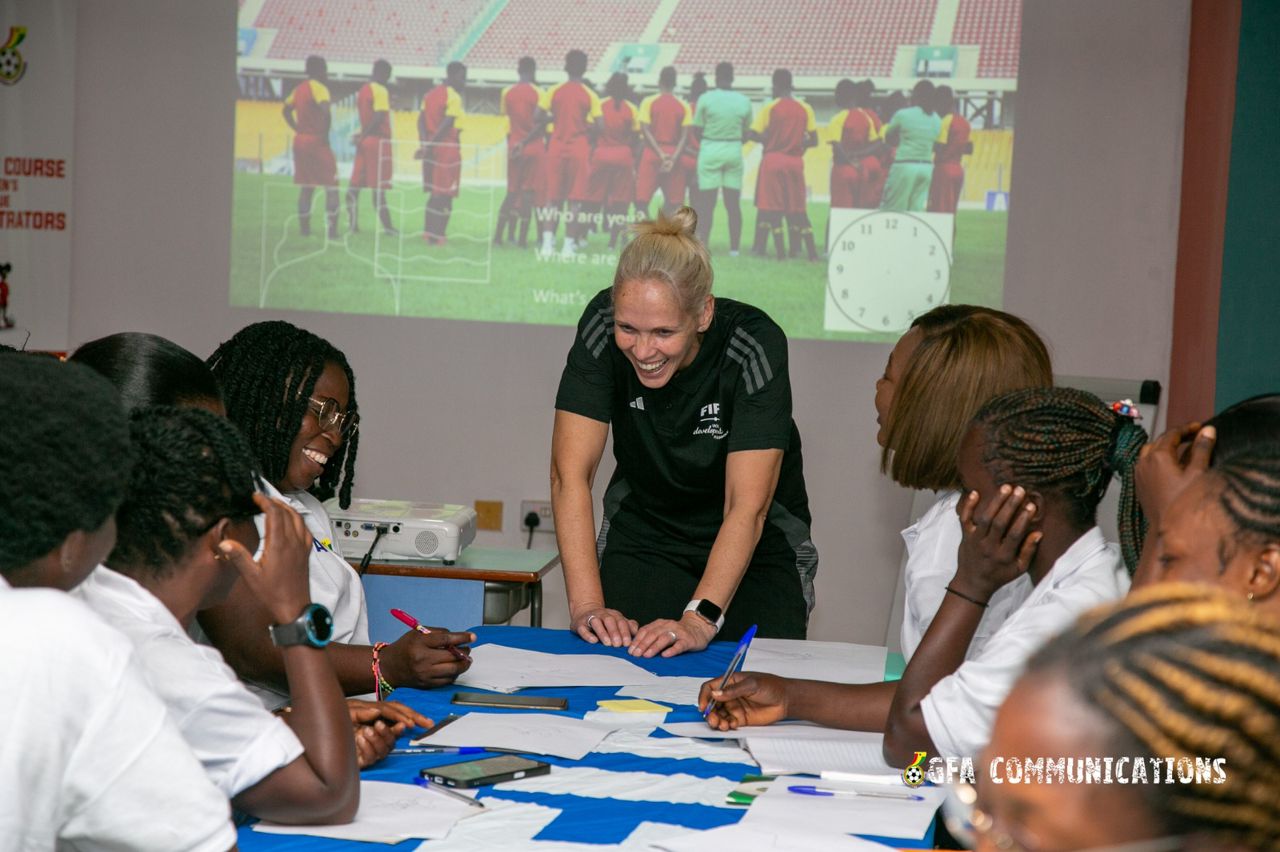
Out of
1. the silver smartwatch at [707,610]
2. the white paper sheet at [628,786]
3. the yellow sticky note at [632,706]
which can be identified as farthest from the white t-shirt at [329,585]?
the silver smartwatch at [707,610]

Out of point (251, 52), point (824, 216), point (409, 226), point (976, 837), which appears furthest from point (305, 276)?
point (976, 837)

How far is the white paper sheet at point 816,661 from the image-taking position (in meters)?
2.33

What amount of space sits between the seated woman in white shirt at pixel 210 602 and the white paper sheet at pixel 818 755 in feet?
1.93

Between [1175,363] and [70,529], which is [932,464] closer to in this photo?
[70,529]

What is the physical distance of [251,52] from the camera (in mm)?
4758

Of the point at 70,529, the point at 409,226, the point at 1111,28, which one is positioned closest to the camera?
the point at 70,529

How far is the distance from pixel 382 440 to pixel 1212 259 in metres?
3.00

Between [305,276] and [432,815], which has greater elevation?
[305,276]

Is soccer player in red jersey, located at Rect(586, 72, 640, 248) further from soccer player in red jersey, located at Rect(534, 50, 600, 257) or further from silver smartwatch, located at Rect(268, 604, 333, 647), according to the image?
silver smartwatch, located at Rect(268, 604, 333, 647)

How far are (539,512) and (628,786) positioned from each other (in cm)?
319

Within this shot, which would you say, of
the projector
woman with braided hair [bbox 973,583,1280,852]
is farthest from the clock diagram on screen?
woman with braided hair [bbox 973,583,1280,852]

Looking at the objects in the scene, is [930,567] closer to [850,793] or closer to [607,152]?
[850,793]

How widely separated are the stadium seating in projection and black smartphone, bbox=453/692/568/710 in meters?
2.80

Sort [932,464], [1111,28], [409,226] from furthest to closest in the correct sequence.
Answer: [409,226] → [1111,28] → [932,464]
